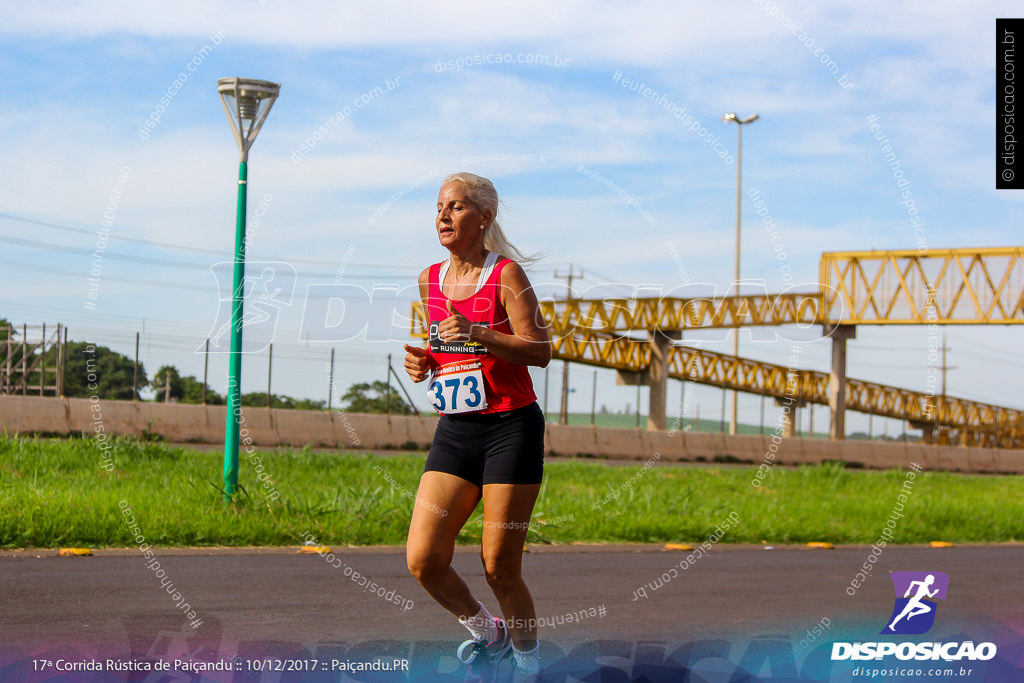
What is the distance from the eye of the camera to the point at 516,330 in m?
4.60

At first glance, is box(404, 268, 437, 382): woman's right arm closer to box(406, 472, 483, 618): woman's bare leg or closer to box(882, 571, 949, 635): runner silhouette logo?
box(406, 472, 483, 618): woman's bare leg

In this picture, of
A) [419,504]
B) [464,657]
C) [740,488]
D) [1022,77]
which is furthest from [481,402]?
[740,488]

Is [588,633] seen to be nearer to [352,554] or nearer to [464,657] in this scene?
[464,657]

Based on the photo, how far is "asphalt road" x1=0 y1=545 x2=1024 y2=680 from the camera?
5832 millimetres

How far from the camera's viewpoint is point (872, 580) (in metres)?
9.56

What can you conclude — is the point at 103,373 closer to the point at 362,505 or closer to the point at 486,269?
the point at 362,505

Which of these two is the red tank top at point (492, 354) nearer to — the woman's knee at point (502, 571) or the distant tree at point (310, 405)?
the woman's knee at point (502, 571)

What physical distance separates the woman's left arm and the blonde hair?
0.23 metres

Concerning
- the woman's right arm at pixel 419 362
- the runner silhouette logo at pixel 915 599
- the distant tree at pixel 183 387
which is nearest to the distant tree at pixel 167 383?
the distant tree at pixel 183 387

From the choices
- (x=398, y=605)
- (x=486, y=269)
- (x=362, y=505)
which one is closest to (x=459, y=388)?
(x=486, y=269)

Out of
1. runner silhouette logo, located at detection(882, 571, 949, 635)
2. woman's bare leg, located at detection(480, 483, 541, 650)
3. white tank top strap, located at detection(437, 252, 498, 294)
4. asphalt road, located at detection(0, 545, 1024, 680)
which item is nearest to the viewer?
woman's bare leg, located at detection(480, 483, 541, 650)

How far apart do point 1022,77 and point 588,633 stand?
609 centimetres

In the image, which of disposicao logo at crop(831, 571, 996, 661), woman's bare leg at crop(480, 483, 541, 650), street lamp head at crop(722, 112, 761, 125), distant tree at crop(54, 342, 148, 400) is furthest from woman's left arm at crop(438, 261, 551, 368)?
street lamp head at crop(722, 112, 761, 125)


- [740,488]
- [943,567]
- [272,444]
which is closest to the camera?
[943,567]
